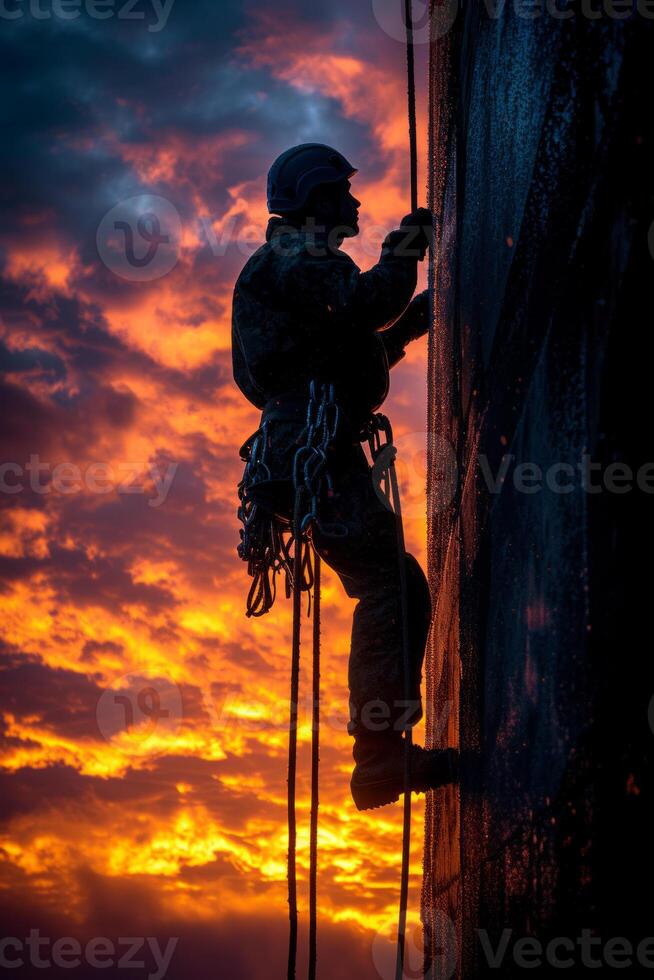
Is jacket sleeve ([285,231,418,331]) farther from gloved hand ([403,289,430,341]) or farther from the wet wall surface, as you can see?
gloved hand ([403,289,430,341])

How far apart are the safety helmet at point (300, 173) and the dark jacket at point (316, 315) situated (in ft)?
0.30

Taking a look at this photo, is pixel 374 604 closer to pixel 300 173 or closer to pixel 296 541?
pixel 296 541

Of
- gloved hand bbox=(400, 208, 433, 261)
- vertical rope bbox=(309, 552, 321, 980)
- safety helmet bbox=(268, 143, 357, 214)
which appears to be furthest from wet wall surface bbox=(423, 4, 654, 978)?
safety helmet bbox=(268, 143, 357, 214)

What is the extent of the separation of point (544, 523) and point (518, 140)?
0.90m

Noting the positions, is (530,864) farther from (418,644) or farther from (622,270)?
(418,644)

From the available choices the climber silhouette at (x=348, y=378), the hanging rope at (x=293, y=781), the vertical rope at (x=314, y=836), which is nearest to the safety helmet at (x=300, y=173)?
the climber silhouette at (x=348, y=378)

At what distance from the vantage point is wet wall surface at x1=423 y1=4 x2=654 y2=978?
1.41 metres

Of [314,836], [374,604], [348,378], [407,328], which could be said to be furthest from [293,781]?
[407,328]

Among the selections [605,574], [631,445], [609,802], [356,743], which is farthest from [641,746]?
[356,743]

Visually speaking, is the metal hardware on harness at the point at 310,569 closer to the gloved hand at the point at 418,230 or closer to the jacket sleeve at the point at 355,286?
the jacket sleeve at the point at 355,286

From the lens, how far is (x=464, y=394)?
3303mm

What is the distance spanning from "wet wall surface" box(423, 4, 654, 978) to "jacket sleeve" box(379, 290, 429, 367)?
128cm

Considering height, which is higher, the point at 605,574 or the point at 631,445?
the point at 631,445

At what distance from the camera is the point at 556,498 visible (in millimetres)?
1773
